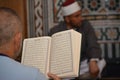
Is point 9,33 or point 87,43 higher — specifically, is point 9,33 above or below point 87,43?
above

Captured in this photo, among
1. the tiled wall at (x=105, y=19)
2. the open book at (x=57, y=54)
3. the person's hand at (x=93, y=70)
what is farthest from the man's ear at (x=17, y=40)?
the tiled wall at (x=105, y=19)

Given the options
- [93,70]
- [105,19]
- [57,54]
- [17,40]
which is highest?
[105,19]

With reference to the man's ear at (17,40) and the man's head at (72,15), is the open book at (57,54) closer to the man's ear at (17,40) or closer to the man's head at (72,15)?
the man's ear at (17,40)

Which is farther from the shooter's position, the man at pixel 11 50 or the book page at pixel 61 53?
the book page at pixel 61 53

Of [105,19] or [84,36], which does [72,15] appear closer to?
[84,36]

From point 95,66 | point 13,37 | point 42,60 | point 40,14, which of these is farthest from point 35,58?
point 40,14

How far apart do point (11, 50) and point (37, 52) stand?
2.16 feet

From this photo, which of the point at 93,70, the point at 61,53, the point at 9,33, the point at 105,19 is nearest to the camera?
the point at 9,33

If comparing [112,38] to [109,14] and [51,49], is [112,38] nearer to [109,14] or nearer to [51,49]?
[109,14]

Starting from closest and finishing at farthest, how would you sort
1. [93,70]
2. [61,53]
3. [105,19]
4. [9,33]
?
[9,33] → [61,53] → [93,70] → [105,19]

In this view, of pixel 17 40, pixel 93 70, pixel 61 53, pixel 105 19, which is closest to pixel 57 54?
pixel 61 53

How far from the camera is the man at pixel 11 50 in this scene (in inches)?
52.7

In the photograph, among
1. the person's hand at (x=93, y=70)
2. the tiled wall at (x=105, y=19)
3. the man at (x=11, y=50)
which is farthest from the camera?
the tiled wall at (x=105, y=19)

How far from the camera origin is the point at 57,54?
2027mm
